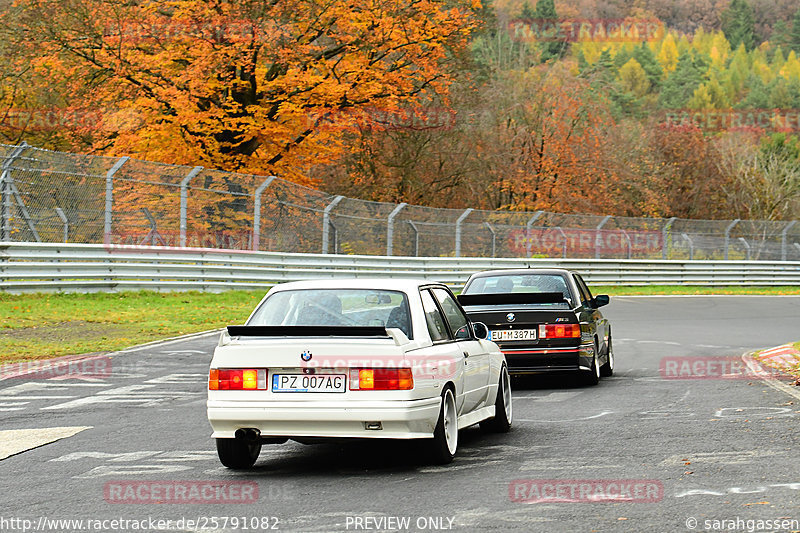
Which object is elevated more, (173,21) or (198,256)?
(173,21)

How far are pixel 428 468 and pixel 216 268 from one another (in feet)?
62.0

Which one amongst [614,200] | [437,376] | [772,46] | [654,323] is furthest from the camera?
[772,46]

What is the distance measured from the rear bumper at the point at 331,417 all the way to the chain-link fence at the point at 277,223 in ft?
50.4

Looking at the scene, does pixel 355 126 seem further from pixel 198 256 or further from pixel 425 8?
pixel 198 256

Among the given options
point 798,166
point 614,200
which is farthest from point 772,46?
point 614,200

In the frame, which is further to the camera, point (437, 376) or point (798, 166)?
point (798, 166)

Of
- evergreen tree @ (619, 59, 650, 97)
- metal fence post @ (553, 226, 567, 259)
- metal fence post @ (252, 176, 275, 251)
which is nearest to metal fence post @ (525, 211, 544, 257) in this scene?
metal fence post @ (553, 226, 567, 259)

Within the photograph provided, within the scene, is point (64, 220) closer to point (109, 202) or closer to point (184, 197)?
point (109, 202)

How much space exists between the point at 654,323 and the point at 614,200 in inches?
1397

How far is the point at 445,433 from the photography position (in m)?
7.75

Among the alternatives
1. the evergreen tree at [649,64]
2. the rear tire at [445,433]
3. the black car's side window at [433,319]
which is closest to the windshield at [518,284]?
the black car's side window at [433,319]

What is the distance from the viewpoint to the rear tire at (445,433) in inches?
301

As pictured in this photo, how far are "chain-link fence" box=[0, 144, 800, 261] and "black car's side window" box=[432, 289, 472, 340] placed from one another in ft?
46.8

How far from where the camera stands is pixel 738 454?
7.84 meters
